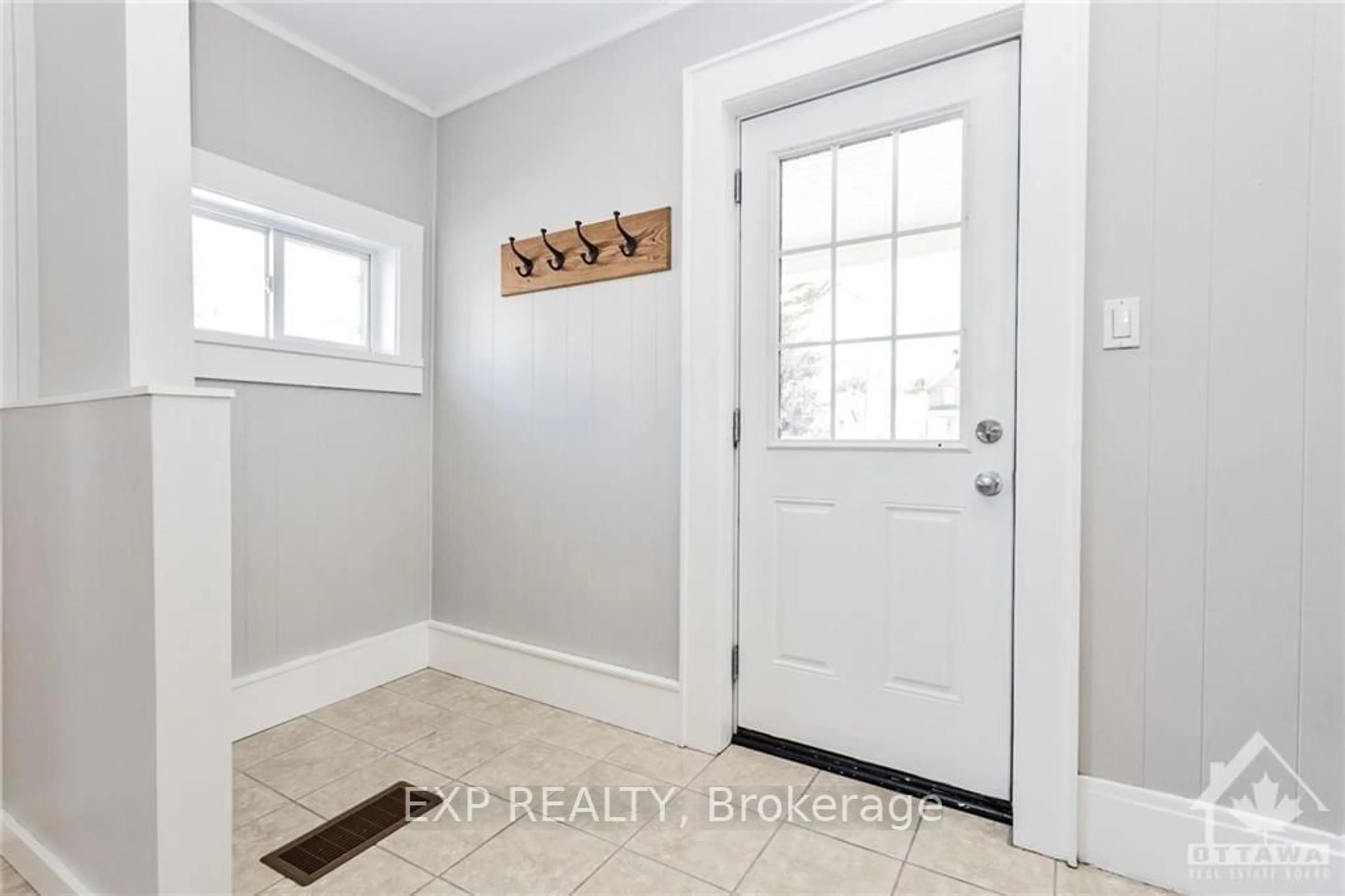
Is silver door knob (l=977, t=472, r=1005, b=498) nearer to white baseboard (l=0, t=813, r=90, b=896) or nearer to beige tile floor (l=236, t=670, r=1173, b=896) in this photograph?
beige tile floor (l=236, t=670, r=1173, b=896)

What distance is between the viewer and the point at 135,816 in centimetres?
116

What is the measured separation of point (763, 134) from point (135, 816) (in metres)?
2.22

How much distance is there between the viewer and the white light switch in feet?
4.65

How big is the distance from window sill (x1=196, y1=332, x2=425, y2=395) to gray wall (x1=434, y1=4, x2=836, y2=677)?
0.18 m

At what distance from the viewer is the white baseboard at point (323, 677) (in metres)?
2.09

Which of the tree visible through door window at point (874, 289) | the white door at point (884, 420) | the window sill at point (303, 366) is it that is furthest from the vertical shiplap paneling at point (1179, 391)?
the window sill at point (303, 366)

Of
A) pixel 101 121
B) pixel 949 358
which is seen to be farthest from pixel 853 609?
pixel 101 121

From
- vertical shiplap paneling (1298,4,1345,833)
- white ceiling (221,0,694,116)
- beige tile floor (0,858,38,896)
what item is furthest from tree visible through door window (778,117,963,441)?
beige tile floor (0,858,38,896)

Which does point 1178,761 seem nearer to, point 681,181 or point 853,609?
point 853,609

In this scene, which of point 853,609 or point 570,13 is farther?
point 570,13

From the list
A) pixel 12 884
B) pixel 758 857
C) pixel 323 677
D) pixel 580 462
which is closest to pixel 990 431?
pixel 758 857

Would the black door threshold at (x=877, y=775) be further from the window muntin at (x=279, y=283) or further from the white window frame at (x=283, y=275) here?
the window muntin at (x=279, y=283)

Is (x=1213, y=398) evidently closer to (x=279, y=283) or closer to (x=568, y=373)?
(x=568, y=373)

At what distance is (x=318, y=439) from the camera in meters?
2.32
